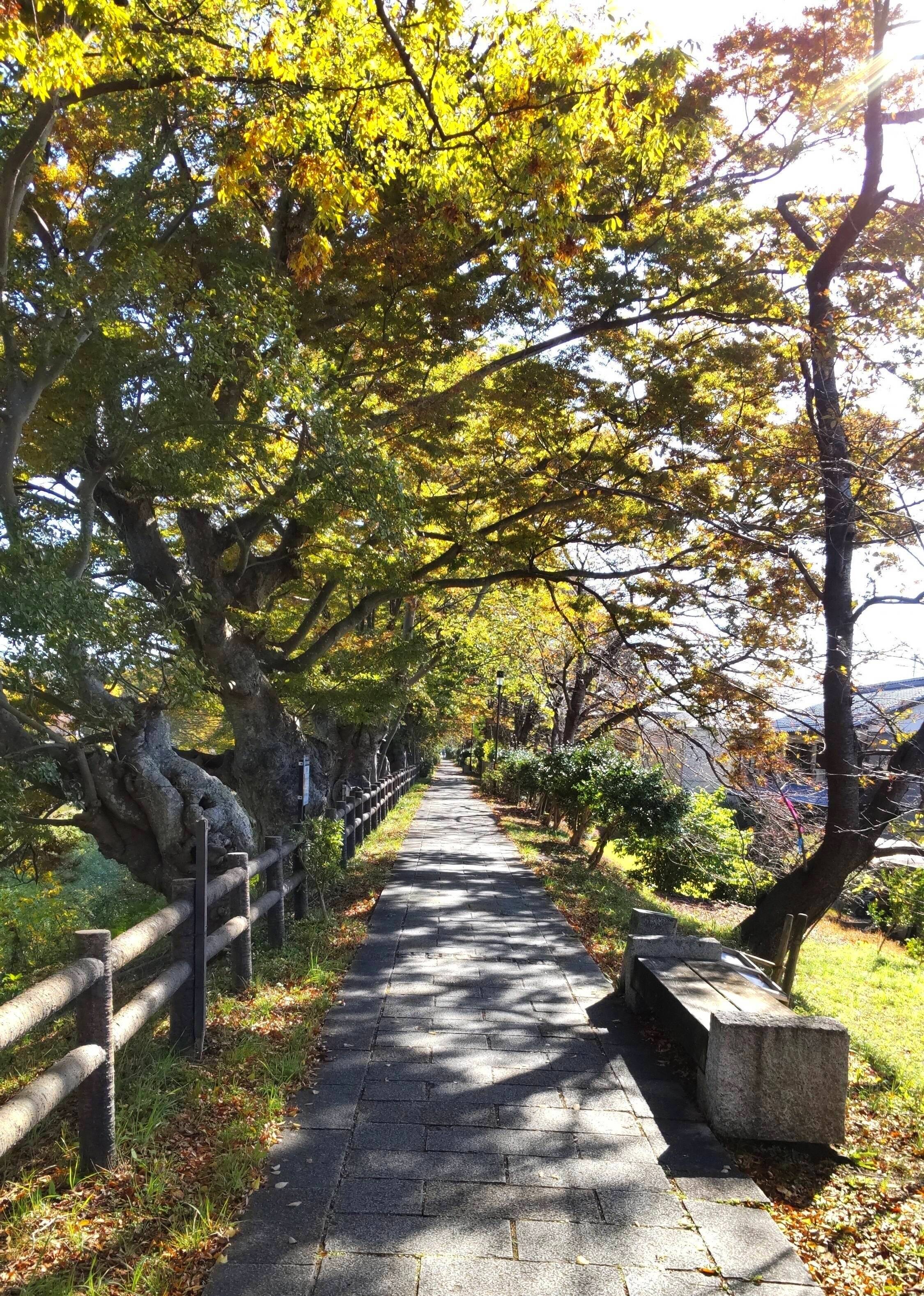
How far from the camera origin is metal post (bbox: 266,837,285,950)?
6844mm

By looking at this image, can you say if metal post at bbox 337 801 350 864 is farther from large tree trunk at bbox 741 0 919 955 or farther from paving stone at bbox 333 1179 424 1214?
paving stone at bbox 333 1179 424 1214

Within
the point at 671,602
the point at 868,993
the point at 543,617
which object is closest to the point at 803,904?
the point at 868,993

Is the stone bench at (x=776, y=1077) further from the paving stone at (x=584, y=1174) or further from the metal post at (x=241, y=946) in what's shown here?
the metal post at (x=241, y=946)

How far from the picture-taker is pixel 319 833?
8.25 meters

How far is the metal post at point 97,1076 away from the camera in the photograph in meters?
3.32

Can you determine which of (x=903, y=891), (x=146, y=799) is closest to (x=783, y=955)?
(x=903, y=891)

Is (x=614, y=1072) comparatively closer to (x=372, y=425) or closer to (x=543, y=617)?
(x=372, y=425)

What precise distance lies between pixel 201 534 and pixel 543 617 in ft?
32.4

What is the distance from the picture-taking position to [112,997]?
3830 mm

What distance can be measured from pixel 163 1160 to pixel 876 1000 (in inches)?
318

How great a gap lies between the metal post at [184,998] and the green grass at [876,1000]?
4.29 metres

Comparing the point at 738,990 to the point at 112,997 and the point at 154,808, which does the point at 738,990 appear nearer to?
the point at 112,997

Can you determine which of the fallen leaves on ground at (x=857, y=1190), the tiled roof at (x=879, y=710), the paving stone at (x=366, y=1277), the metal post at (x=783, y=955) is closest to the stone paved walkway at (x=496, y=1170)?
the paving stone at (x=366, y=1277)

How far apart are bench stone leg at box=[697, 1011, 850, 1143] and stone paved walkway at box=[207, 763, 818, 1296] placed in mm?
215
